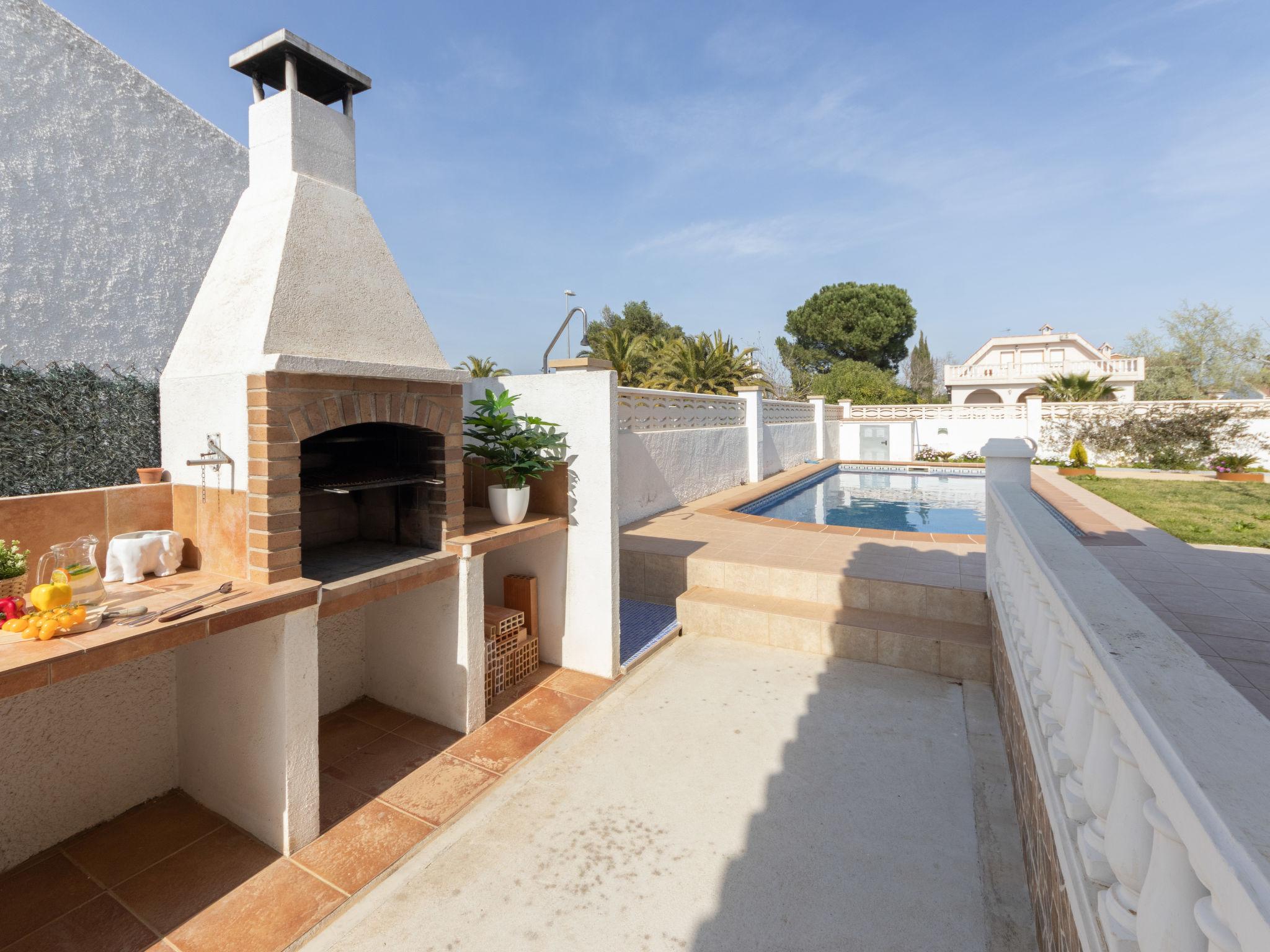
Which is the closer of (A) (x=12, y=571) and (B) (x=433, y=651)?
(A) (x=12, y=571)

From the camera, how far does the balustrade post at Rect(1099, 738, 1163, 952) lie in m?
1.57

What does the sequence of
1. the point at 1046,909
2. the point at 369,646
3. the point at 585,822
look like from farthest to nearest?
the point at 369,646
the point at 585,822
the point at 1046,909

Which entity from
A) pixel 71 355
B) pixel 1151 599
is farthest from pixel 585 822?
pixel 71 355

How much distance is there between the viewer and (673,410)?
11.9 metres

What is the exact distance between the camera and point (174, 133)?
7930mm

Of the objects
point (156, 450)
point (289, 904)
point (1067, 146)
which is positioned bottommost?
point (289, 904)

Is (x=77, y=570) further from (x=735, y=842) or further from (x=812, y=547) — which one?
(x=812, y=547)

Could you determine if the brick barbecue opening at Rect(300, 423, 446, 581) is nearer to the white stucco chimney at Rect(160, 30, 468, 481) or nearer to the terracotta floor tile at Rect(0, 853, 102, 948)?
the white stucco chimney at Rect(160, 30, 468, 481)

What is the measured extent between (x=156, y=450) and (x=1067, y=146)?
17879 mm

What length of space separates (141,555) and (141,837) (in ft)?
5.59

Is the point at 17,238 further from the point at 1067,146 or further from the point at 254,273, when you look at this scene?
the point at 1067,146

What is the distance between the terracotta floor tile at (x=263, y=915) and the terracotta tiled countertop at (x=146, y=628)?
1392 millimetres

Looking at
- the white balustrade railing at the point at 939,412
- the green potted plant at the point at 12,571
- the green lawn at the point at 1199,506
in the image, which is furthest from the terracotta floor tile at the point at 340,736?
the white balustrade railing at the point at 939,412

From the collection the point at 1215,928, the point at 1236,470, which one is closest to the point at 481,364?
the point at 1236,470
